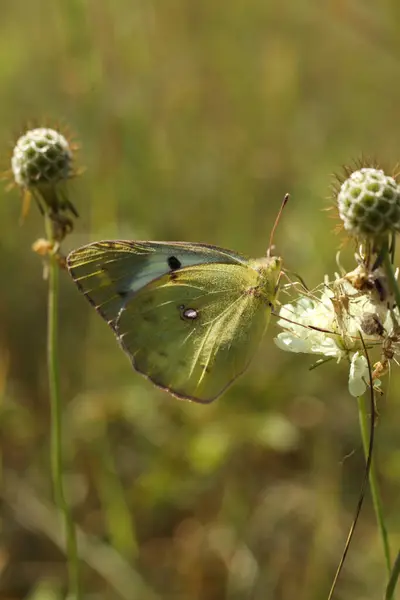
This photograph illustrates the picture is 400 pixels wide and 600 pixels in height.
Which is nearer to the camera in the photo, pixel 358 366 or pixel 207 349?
pixel 358 366

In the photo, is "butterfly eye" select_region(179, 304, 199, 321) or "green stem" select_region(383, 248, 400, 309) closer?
"green stem" select_region(383, 248, 400, 309)

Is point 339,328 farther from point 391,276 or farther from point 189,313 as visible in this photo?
point 189,313

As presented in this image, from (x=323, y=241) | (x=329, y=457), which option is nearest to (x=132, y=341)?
(x=329, y=457)

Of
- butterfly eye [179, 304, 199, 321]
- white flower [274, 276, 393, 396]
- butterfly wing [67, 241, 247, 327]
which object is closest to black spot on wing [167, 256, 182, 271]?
butterfly wing [67, 241, 247, 327]

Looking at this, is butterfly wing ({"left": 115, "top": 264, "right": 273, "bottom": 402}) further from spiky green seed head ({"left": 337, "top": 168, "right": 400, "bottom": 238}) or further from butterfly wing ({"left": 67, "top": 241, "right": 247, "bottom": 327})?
spiky green seed head ({"left": 337, "top": 168, "right": 400, "bottom": 238})

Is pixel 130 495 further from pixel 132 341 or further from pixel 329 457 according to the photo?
pixel 132 341

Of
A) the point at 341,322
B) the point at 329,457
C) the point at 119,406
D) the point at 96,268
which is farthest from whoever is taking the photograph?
the point at 119,406

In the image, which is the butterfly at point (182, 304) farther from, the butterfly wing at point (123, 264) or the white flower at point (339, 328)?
the white flower at point (339, 328)
